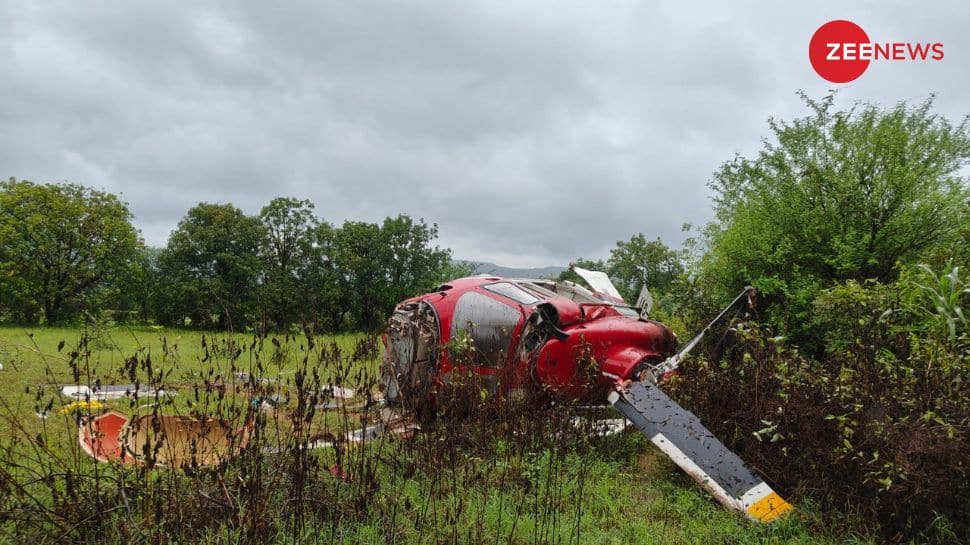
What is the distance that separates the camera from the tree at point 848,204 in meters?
6.55

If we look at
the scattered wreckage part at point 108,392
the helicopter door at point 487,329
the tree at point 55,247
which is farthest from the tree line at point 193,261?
the helicopter door at point 487,329

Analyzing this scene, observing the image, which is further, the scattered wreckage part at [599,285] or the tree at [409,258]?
the tree at [409,258]

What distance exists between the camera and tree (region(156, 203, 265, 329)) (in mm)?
32781

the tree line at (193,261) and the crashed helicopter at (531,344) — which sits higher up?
the tree line at (193,261)

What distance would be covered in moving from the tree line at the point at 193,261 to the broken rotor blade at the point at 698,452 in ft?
76.9

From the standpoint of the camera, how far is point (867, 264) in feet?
21.9

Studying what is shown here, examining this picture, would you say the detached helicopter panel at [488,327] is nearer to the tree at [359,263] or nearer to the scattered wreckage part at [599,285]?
the scattered wreckage part at [599,285]

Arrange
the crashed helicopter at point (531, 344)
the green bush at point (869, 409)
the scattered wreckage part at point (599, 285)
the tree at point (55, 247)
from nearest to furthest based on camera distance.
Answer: the green bush at point (869, 409), the crashed helicopter at point (531, 344), the scattered wreckage part at point (599, 285), the tree at point (55, 247)

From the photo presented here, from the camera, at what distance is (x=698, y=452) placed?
16.3 ft

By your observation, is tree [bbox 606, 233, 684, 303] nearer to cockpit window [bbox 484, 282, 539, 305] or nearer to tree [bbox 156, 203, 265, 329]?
tree [bbox 156, 203, 265, 329]

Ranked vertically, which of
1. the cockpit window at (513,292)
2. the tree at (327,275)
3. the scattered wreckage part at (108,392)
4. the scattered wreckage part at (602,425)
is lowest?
the scattered wreckage part at (602,425)

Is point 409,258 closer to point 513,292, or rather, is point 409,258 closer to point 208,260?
point 208,260

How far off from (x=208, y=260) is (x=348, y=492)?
35.4m

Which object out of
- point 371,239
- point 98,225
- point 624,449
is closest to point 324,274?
point 371,239
